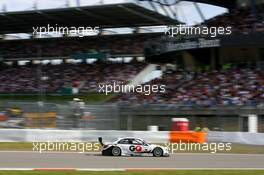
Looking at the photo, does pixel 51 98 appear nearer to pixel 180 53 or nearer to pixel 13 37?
pixel 180 53

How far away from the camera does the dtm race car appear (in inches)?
754

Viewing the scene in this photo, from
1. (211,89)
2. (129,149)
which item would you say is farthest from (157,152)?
(211,89)

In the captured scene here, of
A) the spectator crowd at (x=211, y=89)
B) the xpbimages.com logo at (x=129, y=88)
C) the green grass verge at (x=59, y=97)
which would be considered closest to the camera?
the spectator crowd at (x=211, y=89)

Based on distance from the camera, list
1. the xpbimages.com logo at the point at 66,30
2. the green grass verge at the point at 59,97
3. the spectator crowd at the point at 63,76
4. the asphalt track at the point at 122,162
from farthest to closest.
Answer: the xpbimages.com logo at the point at 66,30 → the spectator crowd at the point at 63,76 → the green grass verge at the point at 59,97 → the asphalt track at the point at 122,162

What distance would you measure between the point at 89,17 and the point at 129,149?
2660 cm

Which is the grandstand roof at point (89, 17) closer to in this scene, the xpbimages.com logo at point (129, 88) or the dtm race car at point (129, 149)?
the xpbimages.com logo at point (129, 88)

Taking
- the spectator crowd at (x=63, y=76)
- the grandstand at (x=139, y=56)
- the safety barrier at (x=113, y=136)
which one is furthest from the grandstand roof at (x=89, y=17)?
the safety barrier at (x=113, y=136)

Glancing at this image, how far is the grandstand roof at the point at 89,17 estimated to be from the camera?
41.7m

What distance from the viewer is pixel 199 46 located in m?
35.4

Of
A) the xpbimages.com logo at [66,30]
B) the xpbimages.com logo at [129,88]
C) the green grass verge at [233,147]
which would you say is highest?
the xpbimages.com logo at [66,30]

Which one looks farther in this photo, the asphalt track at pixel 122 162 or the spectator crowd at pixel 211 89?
the spectator crowd at pixel 211 89

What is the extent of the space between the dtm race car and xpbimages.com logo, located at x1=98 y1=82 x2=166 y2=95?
16.9 meters

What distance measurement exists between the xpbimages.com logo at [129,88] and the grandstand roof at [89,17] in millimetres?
5645

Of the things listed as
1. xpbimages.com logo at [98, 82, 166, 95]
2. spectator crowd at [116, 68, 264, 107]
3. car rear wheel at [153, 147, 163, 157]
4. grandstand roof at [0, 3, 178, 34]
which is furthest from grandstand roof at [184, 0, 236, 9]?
car rear wheel at [153, 147, 163, 157]
